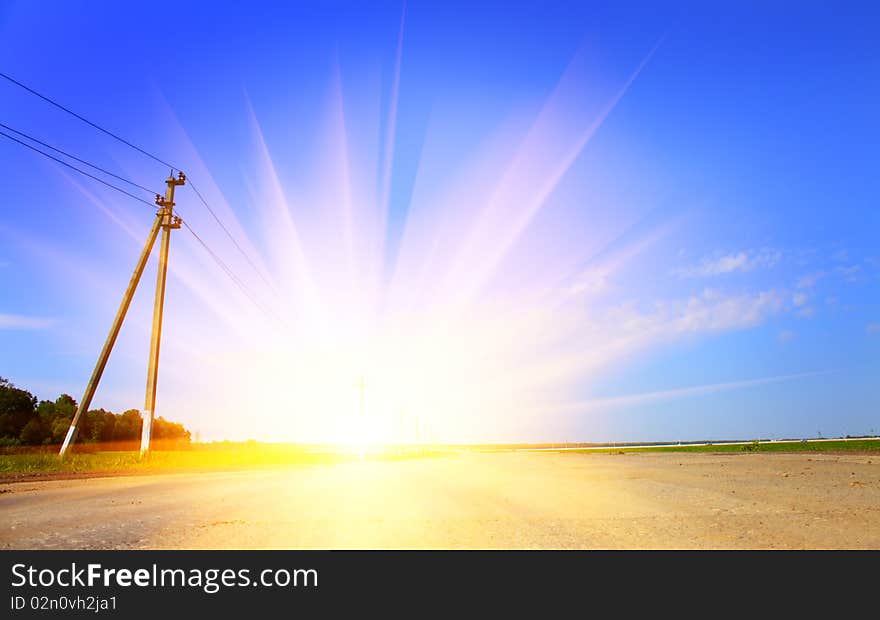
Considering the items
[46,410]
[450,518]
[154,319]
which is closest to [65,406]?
[46,410]

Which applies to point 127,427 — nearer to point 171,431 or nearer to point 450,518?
point 171,431

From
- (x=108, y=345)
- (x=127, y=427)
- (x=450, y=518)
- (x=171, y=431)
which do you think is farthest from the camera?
(x=171, y=431)

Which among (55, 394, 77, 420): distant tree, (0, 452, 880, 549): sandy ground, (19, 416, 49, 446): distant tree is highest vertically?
(55, 394, 77, 420): distant tree

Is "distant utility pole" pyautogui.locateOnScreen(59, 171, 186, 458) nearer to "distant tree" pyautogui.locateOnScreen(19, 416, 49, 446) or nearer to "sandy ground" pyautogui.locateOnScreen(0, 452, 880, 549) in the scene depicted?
"sandy ground" pyautogui.locateOnScreen(0, 452, 880, 549)

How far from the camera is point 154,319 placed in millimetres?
31344

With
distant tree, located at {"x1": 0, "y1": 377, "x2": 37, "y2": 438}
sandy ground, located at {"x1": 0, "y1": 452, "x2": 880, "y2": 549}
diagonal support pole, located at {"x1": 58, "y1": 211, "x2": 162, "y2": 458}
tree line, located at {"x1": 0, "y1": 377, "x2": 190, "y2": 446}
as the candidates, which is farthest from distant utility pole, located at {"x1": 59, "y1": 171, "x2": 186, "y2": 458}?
distant tree, located at {"x1": 0, "y1": 377, "x2": 37, "y2": 438}

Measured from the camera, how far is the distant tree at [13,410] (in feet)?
231

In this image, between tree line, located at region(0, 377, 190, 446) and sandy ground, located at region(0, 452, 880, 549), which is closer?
sandy ground, located at region(0, 452, 880, 549)

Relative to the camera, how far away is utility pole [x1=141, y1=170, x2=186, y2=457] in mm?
29203

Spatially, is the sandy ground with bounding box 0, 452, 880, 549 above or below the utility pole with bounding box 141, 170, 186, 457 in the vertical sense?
below

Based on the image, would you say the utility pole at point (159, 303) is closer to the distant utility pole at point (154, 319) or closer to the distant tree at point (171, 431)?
the distant utility pole at point (154, 319)

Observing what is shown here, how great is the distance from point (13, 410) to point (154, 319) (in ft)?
202

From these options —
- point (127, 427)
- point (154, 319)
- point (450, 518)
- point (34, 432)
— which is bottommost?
point (450, 518)
